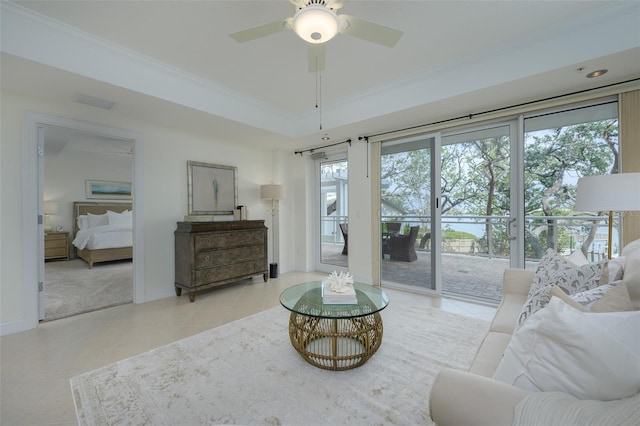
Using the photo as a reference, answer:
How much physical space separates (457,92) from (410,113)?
580mm

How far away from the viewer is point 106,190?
255 inches

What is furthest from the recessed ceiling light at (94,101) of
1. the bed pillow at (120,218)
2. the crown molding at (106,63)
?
the bed pillow at (120,218)

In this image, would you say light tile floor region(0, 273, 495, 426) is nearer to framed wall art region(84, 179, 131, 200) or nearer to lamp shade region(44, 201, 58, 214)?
lamp shade region(44, 201, 58, 214)

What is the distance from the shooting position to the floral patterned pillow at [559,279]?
1305 mm

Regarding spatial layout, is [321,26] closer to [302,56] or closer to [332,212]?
[302,56]

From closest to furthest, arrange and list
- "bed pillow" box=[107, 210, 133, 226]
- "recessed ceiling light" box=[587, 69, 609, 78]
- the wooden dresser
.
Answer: "recessed ceiling light" box=[587, 69, 609, 78] → the wooden dresser → "bed pillow" box=[107, 210, 133, 226]

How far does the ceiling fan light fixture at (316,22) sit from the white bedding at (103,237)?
18.8 feet

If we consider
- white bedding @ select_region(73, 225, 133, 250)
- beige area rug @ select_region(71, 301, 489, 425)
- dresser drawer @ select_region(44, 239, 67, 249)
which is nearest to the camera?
beige area rug @ select_region(71, 301, 489, 425)

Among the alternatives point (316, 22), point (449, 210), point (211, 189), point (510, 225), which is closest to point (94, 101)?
point (211, 189)

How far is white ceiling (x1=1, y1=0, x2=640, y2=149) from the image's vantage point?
2.02 meters

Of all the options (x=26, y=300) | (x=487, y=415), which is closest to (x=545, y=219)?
(x=487, y=415)

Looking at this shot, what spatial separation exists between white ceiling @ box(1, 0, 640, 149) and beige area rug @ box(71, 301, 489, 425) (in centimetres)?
241

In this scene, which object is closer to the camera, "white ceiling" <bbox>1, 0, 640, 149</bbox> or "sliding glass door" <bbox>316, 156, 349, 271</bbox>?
"white ceiling" <bbox>1, 0, 640, 149</bbox>

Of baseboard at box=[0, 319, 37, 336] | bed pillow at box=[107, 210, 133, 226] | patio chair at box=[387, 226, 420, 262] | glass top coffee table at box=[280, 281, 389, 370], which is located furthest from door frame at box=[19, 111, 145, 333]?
patio chair at box=[387, 226, 420, 262]
